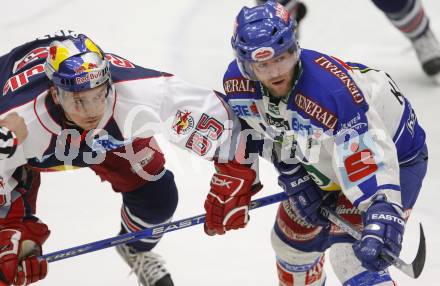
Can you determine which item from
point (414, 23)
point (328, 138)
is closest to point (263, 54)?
point (328, 138)

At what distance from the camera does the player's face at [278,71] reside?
103 inches

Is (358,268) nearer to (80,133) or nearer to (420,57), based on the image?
(80,133)

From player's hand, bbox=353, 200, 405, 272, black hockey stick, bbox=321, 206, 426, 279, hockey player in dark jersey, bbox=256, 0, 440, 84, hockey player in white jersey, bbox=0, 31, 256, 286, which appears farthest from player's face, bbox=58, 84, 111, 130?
hockey player in dark jersey, bbox=256, 0, 440, 84

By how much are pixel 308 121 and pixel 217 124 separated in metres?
0.36

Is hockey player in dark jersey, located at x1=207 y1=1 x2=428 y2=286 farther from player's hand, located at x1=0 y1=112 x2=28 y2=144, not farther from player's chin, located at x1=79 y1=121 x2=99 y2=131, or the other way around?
player's hand, located at x1=0 y1=112 x2=28 y2=144

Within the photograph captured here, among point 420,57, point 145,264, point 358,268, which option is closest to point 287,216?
point 358,268

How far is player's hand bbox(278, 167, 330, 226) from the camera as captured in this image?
2.88m

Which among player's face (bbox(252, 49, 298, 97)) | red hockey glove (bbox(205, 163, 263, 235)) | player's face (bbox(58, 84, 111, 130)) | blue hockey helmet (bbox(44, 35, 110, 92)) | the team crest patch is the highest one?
player's face (bbox(252, 49, 298, 97))

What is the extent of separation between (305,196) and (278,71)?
17.9 inches

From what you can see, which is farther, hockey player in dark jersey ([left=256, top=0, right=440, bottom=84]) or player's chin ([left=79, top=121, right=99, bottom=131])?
hockey player in dark jersey ([left=256, top=0, right=440, bottom=84])

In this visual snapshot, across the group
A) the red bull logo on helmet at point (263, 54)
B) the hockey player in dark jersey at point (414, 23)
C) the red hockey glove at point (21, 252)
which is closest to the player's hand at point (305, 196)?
the red bull logo on helmet at point (263, 54)

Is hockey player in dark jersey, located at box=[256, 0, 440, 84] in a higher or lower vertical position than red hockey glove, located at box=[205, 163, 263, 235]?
lower

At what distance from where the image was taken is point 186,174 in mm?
4199

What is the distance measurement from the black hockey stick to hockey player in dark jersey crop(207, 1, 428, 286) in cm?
2
